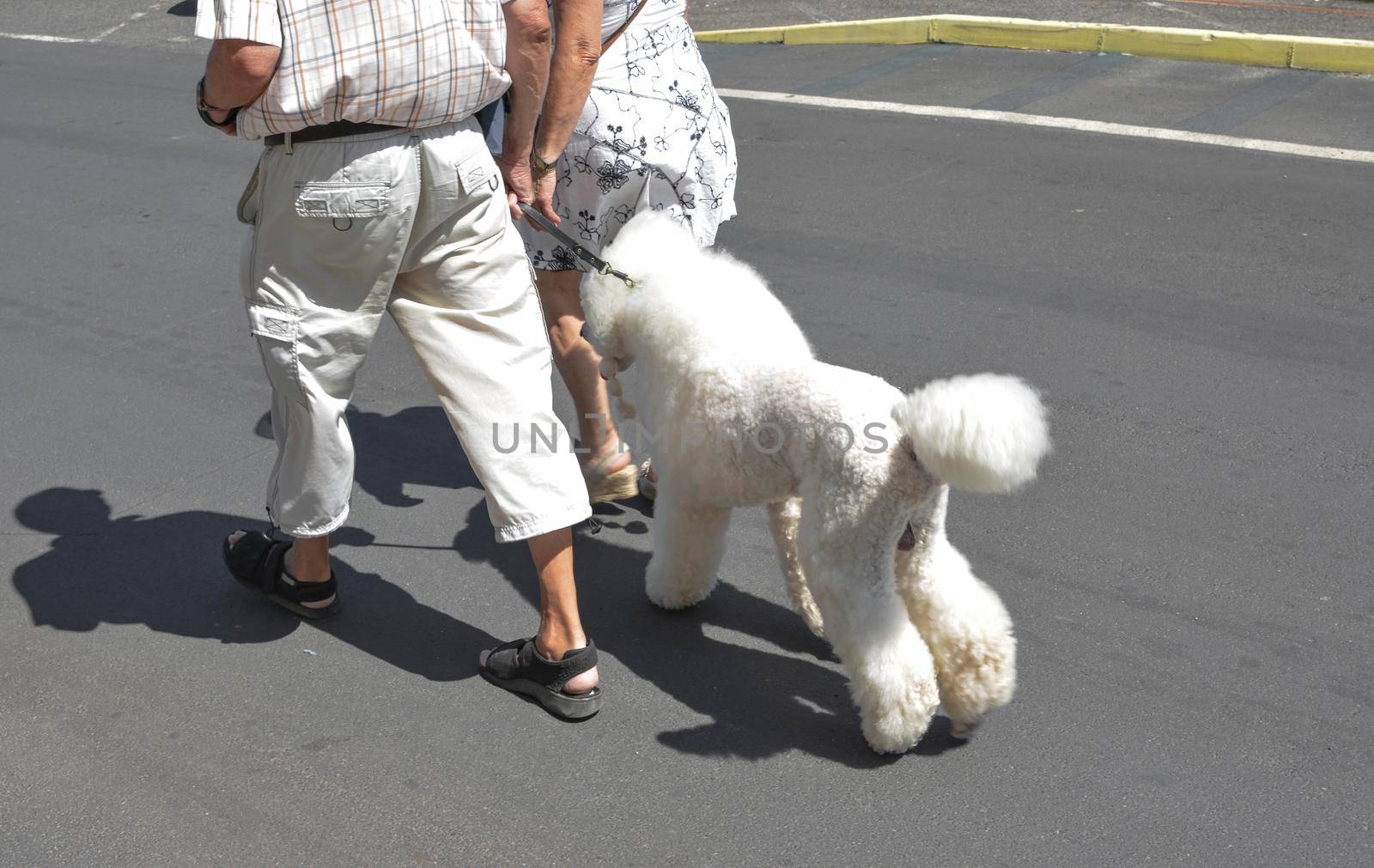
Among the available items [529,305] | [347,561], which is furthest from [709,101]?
[347,561]

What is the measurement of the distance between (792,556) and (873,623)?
1.98 feet

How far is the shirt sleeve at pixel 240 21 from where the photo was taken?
2.32m

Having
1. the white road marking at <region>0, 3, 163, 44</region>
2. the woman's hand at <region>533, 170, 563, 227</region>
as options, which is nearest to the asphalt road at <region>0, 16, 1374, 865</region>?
the woman's hand at <region>533, 170, 563, 227</region>

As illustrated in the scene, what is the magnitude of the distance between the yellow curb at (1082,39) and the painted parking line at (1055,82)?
23 centimetres

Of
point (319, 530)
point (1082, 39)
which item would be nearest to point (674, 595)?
point (319, 530)

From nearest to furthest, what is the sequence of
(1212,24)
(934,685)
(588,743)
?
1. (934,685)
2. (588,743)
3. (1212,24)

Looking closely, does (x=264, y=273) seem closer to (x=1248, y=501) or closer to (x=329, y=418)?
(x=329, y=418)

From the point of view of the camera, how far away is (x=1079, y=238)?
5.86m

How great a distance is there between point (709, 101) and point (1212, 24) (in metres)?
8.70

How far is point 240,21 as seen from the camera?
7.63ft

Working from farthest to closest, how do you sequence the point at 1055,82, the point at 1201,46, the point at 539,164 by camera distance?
the point at 1201,46 < the point at 1055,82 < the point at 539,164

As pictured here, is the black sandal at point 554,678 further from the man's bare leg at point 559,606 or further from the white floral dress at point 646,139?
the white floral dress at point 646,139

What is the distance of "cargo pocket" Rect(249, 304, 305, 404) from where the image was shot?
2.75 metres

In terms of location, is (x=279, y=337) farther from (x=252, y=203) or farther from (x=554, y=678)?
(x=554, y=678)
